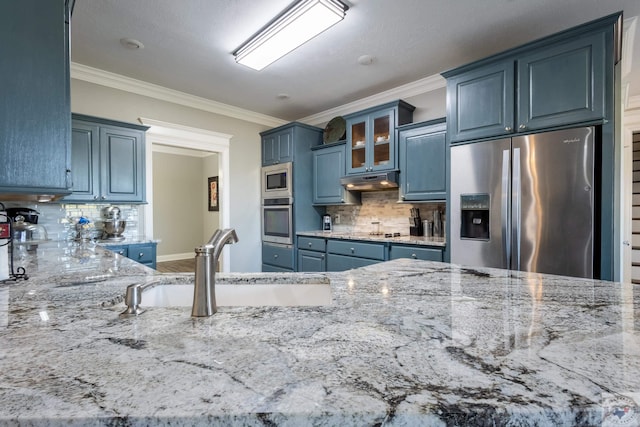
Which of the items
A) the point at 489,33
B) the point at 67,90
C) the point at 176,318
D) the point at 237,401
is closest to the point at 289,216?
the point at 489,33

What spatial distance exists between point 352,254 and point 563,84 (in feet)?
7.53

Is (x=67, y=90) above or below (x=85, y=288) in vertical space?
above

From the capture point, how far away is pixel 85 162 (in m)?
3.05

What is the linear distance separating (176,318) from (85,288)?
0.52 meters

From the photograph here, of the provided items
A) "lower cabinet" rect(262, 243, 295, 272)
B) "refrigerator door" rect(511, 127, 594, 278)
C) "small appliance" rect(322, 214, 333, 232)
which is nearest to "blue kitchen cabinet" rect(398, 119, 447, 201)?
"refrigerator door" rect(511, 127, 594, 278)

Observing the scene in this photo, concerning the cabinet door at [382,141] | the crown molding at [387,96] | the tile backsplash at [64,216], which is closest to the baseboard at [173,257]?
the tile backsplash at [64,216]

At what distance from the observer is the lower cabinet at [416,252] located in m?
2.85

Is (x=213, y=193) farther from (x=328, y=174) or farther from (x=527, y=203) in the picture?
(x=527, y=203)

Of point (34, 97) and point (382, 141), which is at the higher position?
point (382, 141)

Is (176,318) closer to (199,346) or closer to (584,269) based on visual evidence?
(199,346)

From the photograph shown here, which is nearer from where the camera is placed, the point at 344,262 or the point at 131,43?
the point at 131,43

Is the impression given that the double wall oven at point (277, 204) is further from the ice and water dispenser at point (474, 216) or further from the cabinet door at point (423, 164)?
the ice and water dispenser at point (474, 216)

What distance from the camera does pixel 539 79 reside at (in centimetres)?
230

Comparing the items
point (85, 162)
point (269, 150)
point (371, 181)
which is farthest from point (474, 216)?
point (85, 162)
